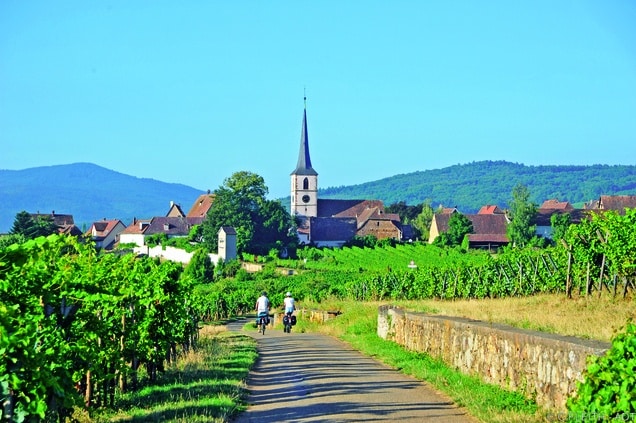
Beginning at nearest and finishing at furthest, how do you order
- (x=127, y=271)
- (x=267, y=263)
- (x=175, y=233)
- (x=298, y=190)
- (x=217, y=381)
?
(x=217, y=381) < (x=127, y=271) < (x=267, y=263) < (x=175, y=233) < (x=298, y=190)

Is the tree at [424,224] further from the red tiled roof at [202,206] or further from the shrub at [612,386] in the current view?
the shrub at [612,386]

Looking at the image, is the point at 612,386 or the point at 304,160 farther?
the point at 304,160

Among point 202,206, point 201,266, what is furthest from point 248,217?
point 202,206

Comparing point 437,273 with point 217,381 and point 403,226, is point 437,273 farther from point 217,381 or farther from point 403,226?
point 403,226

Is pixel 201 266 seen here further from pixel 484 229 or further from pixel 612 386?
pixel 612 386

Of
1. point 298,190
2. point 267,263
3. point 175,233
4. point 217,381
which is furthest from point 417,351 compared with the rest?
point 298,190

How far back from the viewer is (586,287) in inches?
901

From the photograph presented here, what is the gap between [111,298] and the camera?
10.6 metres

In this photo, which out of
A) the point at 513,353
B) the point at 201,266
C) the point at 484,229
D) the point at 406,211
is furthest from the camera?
the point at 406,211

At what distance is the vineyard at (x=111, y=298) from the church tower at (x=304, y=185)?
127m

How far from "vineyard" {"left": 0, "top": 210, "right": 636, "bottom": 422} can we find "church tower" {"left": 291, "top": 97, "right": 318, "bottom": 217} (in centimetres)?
12703

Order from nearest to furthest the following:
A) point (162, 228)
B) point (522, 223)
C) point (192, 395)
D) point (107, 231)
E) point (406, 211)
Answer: point (192, 395) → point (522, 223) → point (162, 228) → point (107, 231) → point (406, 211)

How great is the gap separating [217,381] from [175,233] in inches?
→ 4674

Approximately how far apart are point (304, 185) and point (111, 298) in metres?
156
